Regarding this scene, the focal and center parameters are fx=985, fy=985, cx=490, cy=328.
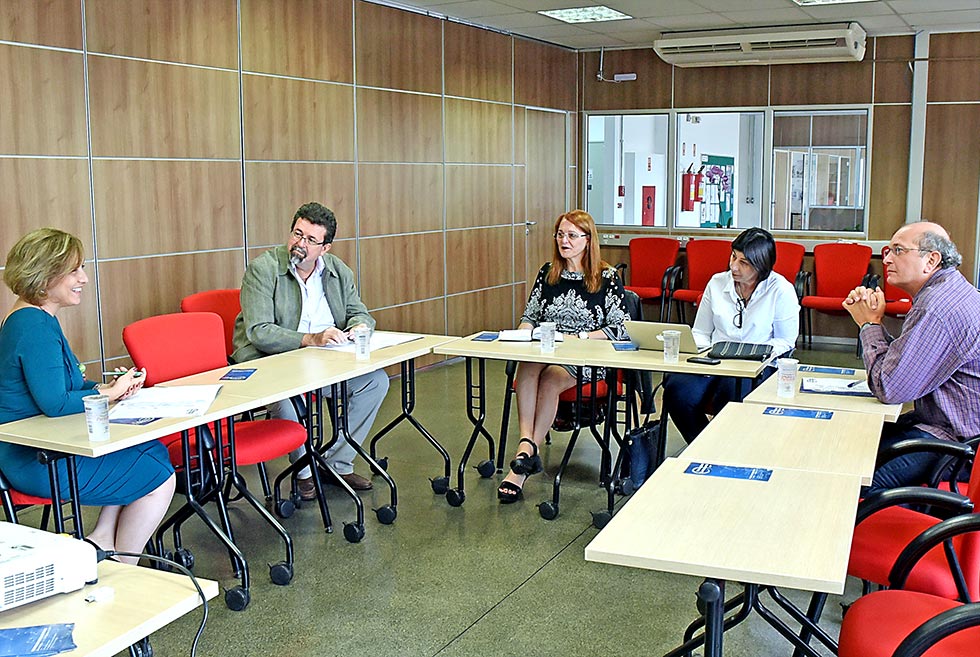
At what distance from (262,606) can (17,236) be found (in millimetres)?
2588

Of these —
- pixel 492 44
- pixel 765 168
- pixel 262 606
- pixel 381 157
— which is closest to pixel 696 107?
pixel 765 168

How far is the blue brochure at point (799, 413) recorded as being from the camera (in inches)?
131

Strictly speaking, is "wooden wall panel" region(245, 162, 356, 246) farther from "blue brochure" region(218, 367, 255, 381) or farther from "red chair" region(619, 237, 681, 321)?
"red chair" region(619, 237, 681, 321)

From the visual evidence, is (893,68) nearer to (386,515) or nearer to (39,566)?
(386,515)

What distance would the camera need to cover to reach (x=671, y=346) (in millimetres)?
4379

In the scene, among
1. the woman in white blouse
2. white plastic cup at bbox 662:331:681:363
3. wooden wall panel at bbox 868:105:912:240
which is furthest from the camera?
wooden wall panel at bbox 868:105:912:240

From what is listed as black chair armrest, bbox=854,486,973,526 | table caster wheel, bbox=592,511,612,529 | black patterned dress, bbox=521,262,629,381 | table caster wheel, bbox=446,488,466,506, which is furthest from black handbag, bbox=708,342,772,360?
black chair armrest, bbox=854,486,973,526

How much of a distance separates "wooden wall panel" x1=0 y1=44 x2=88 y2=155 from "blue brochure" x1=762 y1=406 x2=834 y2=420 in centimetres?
391

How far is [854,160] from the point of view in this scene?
9.58m

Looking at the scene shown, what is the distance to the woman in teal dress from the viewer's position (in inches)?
127

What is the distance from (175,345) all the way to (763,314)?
282 cm

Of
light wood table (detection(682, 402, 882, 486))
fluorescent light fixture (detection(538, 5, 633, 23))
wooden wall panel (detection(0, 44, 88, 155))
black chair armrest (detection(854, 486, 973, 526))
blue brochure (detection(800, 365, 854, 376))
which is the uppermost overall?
fluorescent light fixture (detection(538, 5, 633, 23))

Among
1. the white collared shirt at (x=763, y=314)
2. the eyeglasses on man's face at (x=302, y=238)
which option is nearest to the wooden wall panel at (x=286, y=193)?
the eyeglasses on man's face at (x=302, y=238)

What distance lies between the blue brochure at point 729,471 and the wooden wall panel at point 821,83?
24.7 feet
